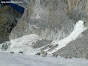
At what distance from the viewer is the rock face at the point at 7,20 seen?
3999 centimetres

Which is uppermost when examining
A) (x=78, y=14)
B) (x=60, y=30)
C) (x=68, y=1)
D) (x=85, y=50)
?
(x=68, y=1)

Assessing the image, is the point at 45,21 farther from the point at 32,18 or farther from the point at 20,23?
the point at 20,23

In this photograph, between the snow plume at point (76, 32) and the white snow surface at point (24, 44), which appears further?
the white snow surface at point (24, 44)

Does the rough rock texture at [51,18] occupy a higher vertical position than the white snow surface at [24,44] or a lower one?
higher

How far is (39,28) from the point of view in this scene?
32.9 meters

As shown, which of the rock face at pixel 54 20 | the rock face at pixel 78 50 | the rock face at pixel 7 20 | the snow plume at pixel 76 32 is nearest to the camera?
the rock face at pixel 78 50

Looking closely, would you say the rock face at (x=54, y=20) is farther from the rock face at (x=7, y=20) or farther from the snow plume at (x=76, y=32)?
the rock face at (x=7, y=20)

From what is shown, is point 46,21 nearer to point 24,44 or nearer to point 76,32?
point 24,44

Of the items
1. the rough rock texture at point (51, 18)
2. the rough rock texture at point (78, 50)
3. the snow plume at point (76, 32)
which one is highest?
the rough rock texture at point (51, 18)

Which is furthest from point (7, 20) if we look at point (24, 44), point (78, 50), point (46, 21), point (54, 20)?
point (78, 50)

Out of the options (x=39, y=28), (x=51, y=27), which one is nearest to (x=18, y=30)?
(x=39, y=28)

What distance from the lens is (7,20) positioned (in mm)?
43000

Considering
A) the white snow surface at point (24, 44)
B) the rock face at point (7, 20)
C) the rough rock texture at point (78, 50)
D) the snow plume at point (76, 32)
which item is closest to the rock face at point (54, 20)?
the rough rock texture at point (78, 50)

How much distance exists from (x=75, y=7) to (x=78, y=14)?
1.47 metres
